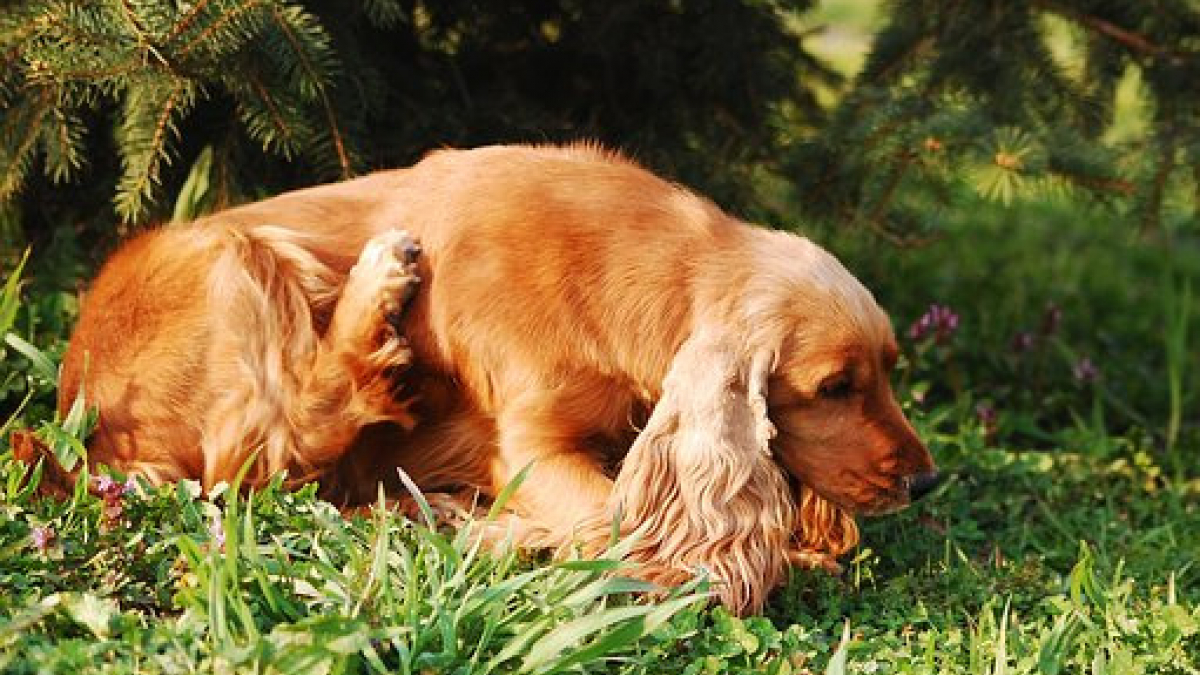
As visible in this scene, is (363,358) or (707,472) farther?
(363,358)

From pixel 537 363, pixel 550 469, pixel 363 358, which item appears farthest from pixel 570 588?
pixel 363 358

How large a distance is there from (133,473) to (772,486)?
1.41 meters

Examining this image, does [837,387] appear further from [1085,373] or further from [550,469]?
[1085,373]

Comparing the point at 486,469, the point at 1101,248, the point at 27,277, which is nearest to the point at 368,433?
the point at 486,469

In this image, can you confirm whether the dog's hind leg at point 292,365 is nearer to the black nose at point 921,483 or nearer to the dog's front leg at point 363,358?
the dog's front leg at point 363,358

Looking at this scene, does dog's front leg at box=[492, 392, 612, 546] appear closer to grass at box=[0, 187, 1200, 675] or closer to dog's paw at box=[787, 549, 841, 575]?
grass at box=[0, 187, 1200, 675]

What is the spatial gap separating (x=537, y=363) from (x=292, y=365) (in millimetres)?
596

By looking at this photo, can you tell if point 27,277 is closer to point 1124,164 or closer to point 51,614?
point 51,614

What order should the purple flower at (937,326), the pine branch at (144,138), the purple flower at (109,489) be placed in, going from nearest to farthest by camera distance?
the purple flower at (109,489), the pine branch at (144,138), the purple flower at (937,326)

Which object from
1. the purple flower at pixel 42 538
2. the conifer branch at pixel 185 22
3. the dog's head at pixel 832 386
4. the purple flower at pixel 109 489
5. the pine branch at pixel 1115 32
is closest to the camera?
the purple flower at pixel 42 538

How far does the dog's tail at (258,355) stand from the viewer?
396 centimetres

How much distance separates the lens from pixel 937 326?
18.9 feet

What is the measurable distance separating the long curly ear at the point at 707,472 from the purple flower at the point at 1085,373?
247cm

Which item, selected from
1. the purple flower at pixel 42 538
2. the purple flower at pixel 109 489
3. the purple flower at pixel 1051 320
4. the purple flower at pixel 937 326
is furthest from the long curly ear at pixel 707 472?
the purple flower at pixel 1051 320
